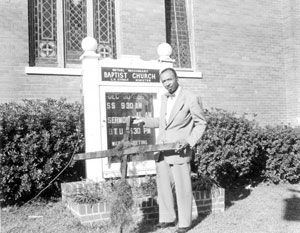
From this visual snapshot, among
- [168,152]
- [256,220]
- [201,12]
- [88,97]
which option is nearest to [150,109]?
[88,97]

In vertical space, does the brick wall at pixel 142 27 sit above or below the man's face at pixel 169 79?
above

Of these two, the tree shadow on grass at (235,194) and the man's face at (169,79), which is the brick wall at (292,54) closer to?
the tree shadow on grass at (235,194)

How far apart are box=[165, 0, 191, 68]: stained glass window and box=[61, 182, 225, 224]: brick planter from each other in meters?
5.07

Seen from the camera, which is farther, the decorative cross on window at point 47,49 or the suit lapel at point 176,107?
the decorative cross on window at point 47,49

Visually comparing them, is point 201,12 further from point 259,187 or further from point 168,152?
point 168,152

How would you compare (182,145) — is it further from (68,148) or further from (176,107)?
(68,148)

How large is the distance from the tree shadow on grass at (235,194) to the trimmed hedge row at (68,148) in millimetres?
237

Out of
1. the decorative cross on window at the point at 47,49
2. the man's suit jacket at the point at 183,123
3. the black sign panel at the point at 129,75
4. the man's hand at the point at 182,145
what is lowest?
the man's hand at the point at 182,145

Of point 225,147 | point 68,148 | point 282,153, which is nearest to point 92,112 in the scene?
point 68,148

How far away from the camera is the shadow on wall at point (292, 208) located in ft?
18.7

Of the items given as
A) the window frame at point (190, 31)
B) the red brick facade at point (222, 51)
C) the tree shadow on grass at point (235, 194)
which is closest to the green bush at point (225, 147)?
the tree shadow on grass at point (235, 194)

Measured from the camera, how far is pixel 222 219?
17.8 ft

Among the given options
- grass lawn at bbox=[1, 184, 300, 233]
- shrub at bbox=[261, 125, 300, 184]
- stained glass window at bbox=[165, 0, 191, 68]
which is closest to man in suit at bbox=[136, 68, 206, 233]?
grass lawn at bbox=[1, 184, 300, 233]

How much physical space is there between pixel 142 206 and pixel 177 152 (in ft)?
3.84
